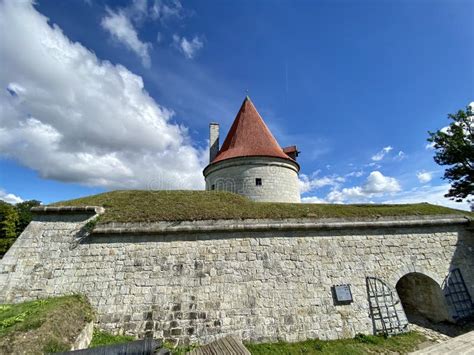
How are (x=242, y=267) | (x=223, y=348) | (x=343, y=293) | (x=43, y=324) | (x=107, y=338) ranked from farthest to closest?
(x=242, y=267)
(x=343, y=293)
(x=107, y=338)
(x=43, y=324)
(x=223, y=348)

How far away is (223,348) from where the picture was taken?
7.48 ft

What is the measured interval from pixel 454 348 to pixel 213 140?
1539cm

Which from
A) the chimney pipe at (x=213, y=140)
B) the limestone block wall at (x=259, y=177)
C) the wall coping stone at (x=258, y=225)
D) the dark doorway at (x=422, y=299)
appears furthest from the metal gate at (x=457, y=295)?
the chimney pipe at (x=213, y=140)

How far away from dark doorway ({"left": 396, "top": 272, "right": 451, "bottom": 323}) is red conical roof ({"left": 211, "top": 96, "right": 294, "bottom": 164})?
7846 millimetres

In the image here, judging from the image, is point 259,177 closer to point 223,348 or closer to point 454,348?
point 223,348

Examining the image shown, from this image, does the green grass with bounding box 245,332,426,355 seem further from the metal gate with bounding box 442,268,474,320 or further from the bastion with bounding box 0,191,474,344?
the metal gate with bounding box 442,268,474,320

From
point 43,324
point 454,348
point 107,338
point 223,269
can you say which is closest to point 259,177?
point 223,269

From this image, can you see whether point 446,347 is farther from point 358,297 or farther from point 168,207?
point 168,207

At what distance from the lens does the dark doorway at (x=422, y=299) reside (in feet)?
22.9

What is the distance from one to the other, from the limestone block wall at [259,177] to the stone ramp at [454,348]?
34.4 feet

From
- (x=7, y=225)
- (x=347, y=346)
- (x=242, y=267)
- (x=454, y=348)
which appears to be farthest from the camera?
(x=7, y=225)

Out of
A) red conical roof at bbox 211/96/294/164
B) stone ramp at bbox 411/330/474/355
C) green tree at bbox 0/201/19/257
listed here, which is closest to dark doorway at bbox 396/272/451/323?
stone ramp at bbox 411/330/474/355

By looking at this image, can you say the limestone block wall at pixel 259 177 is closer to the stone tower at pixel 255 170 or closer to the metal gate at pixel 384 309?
the stone tower at pixel 255 170

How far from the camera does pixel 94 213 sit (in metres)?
7.15
